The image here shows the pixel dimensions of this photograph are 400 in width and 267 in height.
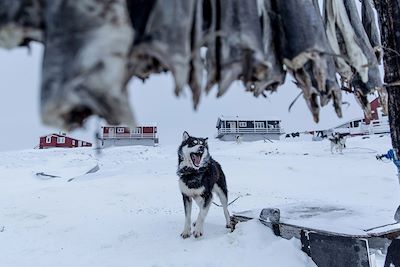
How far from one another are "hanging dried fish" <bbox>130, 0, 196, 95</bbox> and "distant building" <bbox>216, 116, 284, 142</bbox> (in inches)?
1666

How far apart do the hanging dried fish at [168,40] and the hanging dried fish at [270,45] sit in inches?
13.2

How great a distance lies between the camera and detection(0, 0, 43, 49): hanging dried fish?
0.86m

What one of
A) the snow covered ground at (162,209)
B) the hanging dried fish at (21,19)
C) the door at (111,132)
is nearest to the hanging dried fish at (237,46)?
the hanging dried fish at (21,19)

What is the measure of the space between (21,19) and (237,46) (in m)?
0.59

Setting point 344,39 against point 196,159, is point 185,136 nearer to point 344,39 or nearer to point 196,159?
point 196,159

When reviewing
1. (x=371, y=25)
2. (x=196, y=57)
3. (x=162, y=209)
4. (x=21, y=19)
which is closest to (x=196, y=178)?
(x=162, y=209)

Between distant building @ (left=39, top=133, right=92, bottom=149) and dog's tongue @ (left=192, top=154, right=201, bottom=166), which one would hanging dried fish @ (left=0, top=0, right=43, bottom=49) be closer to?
dog's tongue @ (left=192, top=154, right=201, bottom=166)

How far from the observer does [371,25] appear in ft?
6.17

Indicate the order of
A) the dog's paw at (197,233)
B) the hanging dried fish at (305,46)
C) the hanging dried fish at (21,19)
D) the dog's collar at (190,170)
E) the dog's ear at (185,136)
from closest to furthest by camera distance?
the hanging dried fish at (21,19) → the hanging dried fish at (305,46) → the dog's paw at (197,233) → the dog's collar at (190,170) → the dog's ear at (185,136)

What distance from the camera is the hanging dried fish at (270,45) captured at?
114cm

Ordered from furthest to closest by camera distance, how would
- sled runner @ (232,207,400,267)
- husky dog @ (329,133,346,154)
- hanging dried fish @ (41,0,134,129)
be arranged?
1. husky dog @ (329,133,346,154)
2. sled runner @ (232,207,400,267)
3. hanging dried fish @ (41,0,134,129)

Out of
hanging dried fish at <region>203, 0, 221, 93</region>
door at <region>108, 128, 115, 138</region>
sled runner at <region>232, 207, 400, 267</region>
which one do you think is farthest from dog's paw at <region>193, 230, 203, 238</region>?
door at <region>108, 128, 115, 138</region>

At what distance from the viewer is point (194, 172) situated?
5.88m

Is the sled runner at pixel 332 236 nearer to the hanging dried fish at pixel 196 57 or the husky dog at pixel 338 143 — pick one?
the hanging dried fish at pixel 196 57
